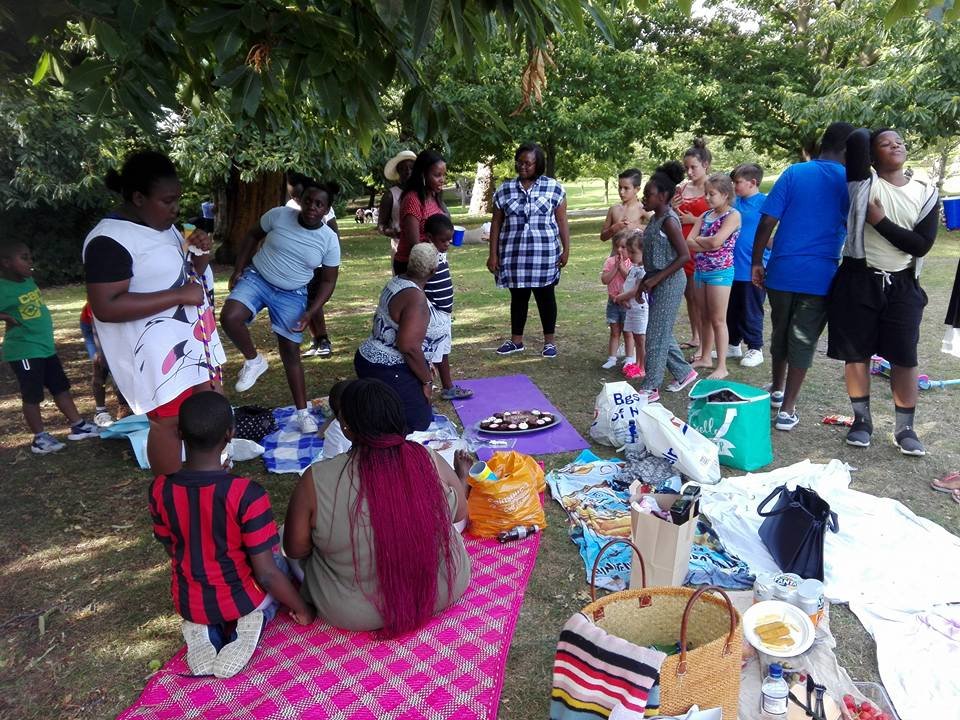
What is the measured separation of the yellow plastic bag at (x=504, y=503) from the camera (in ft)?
11.6

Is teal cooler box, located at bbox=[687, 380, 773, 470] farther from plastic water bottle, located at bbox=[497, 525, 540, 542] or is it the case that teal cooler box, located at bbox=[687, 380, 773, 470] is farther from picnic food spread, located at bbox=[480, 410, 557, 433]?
plastic water bottle, located at bbox=[497, 525, 540, 542]

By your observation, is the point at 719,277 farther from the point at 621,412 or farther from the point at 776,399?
the point at 621,412

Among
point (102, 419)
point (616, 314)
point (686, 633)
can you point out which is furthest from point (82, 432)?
point (686, 633)

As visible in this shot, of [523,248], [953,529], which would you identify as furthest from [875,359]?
[523,248]

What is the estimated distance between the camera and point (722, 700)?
7.20ft

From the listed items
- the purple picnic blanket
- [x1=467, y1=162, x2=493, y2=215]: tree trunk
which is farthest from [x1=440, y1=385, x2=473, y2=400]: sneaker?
[x1=467, y1=162, x2=493, y2=215]: tree trunk

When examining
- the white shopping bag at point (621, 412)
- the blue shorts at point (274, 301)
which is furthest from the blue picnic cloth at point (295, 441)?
the white shopping bag at point (621, 412)

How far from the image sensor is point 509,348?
6875mm

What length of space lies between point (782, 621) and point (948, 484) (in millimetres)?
2092

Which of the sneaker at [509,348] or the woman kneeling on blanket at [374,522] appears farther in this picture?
the sneaker at [509,348]

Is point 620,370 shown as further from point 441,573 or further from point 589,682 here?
point 589,682

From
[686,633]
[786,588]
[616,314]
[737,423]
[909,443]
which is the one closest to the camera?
[686,633]

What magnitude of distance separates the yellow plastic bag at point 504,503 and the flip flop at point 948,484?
7.58ft

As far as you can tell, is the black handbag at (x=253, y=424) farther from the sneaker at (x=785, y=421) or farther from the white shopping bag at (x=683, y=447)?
the sneaker at (x=785, y=421)
